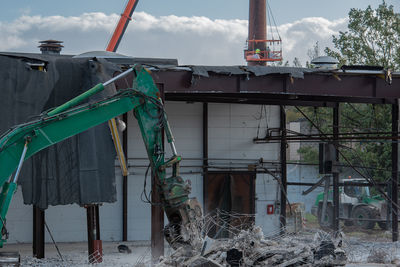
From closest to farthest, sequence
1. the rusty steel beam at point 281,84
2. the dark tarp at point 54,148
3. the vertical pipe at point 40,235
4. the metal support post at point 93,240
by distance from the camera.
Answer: the dark tarp at point 54,148 → the metal support post at point 93,240 → the rusty steel beam at point 281,84 → the vertical pipe at point 40,235

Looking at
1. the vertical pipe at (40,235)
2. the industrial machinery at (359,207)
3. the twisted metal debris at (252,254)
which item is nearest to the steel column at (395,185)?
the industrial machinery at (359,207)

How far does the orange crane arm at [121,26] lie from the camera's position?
3778 centimetres

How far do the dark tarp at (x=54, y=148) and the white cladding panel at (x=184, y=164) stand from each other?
6.94m

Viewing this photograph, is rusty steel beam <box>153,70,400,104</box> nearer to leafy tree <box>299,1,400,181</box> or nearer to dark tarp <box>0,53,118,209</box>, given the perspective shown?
dark tarp <box>0,53,118,209</box>

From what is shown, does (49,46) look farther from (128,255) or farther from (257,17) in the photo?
(257,17)

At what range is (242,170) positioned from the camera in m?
20.9

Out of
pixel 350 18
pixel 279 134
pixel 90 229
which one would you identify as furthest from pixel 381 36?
pixel 90 229

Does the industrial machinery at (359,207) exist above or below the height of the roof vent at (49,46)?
below

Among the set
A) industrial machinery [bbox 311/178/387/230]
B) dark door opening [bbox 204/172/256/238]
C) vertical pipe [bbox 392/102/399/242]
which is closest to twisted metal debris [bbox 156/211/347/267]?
vertical pipe [bbox 392/102/399/242]

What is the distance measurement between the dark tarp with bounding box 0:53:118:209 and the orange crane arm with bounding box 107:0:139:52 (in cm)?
2515

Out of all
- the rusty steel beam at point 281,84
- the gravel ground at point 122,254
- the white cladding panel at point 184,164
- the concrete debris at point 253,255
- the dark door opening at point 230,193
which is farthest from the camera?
the dark door opening at point 230,193

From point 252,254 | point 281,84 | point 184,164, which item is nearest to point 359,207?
point 184,164

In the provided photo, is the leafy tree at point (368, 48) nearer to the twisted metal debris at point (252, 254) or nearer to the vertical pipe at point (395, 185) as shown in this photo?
the vertical pipe at point (395, 185)

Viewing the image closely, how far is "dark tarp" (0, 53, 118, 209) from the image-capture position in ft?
39.5
